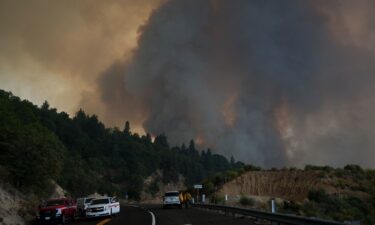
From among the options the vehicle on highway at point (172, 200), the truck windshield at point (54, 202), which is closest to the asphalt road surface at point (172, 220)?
the truck windshield at point (54, 202)

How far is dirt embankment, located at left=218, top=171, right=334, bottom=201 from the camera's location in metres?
104

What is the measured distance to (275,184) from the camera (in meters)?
114

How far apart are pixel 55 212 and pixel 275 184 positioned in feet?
285

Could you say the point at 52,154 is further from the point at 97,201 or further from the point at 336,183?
the point at 336,183

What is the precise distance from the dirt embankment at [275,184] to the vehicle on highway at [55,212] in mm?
72431

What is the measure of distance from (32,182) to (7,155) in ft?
14.3

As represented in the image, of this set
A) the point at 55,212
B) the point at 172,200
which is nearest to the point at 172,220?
the point at 55,212

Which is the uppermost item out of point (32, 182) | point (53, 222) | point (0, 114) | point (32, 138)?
point (0, 114)

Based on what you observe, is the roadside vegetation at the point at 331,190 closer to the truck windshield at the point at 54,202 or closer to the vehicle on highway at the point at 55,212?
the vehicle on highway at the point at 55,212

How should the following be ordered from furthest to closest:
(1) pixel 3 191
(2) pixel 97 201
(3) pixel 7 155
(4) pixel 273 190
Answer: (4) pixel 273 190
(3) pixel 7 155
(1) pixel 3 191
(2) pixel 97 201

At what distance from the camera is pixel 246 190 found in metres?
112

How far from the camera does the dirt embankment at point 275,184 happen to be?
10406 cm

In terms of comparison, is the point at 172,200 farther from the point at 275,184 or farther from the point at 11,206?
the point at 275,184

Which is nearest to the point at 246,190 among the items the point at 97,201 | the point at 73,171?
the point at 73,171
